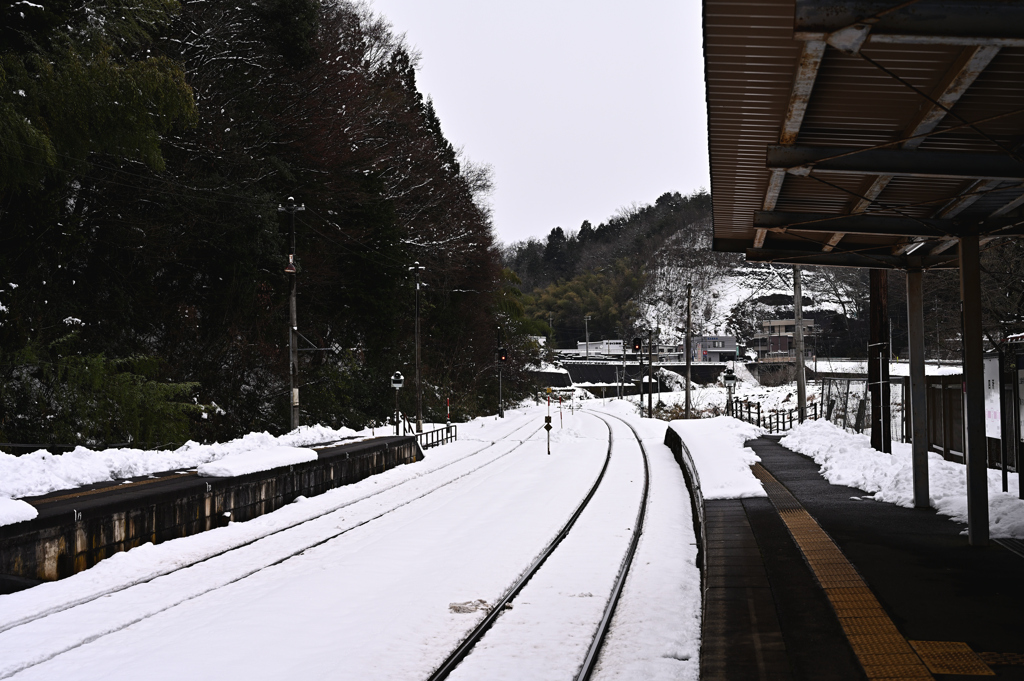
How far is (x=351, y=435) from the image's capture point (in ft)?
87.8

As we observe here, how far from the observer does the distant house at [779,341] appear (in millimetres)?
116938

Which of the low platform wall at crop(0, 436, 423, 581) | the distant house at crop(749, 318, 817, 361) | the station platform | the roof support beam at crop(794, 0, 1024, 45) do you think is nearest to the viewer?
the roof support beam at crop(794, 0, 1024, 45)

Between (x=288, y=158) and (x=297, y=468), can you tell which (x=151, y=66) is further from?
(x=288, y=158)

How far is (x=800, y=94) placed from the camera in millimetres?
6828

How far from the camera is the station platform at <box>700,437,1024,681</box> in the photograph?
5820 millimetres

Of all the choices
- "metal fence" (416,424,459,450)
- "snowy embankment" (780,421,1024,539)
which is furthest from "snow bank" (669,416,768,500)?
"metal fence" (416,424,459,450)

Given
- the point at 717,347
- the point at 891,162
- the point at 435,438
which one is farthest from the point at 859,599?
the point at 717,347

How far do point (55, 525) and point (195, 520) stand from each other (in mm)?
3288

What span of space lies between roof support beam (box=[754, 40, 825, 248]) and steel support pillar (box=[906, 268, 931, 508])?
3.67 metres

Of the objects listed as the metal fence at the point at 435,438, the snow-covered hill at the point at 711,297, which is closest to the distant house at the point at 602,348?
the snow-covered hill at the point at 711,297

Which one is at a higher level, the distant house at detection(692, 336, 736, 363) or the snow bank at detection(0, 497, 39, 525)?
the distant house at detection(692, 336, 736, 363)

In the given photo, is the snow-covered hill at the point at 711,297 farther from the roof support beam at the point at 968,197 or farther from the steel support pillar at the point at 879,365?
the roof support beam at the point at 968,197

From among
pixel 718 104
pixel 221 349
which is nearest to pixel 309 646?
pixel 718 104

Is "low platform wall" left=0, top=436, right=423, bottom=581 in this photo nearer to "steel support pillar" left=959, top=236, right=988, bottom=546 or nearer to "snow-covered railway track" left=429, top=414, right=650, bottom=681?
"snow-covered railway track" left=429, top=414, right=650, bottom=681
